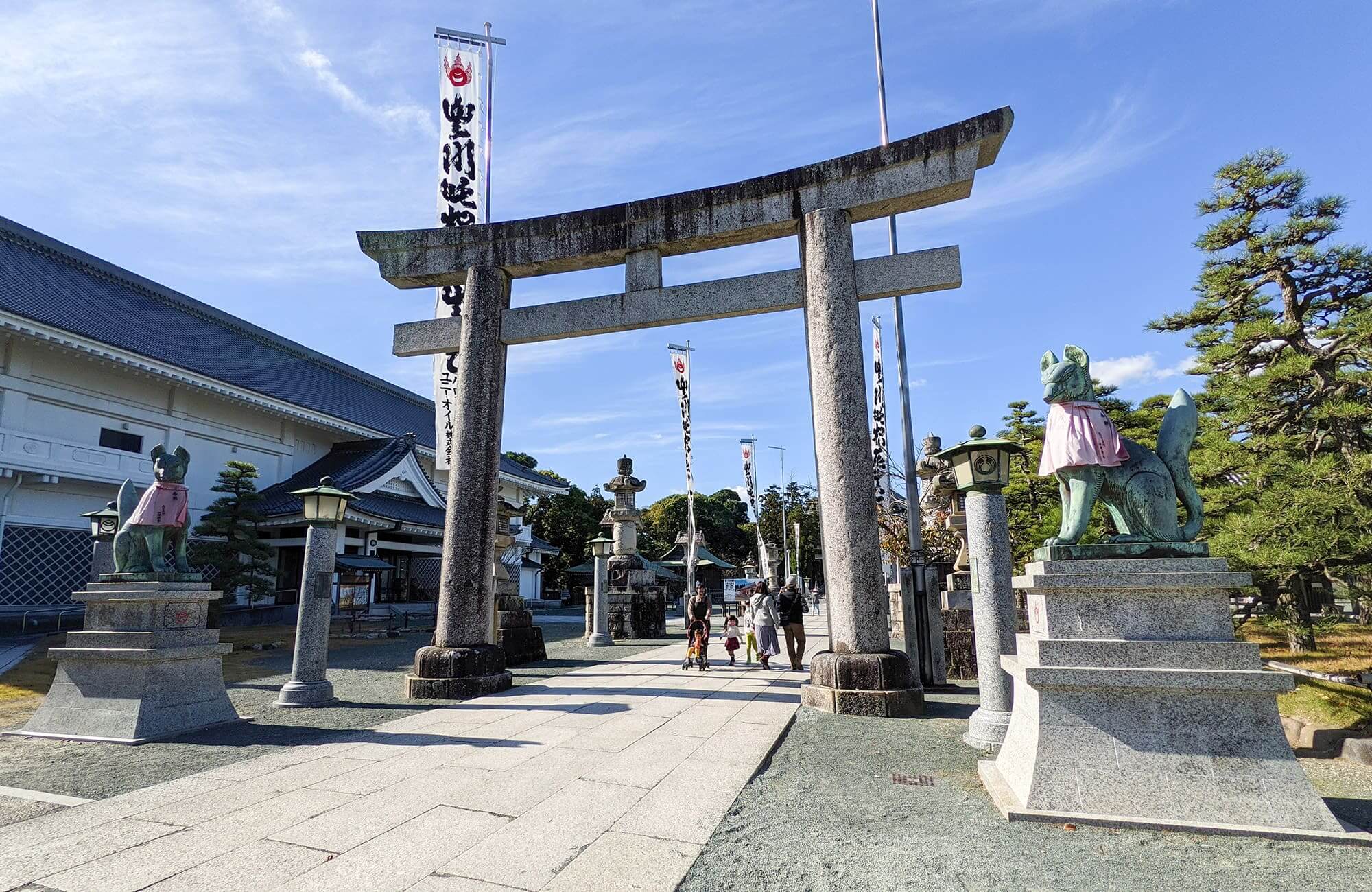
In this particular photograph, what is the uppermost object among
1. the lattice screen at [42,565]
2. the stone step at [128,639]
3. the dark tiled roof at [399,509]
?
the dark tiled roof at [399,509]

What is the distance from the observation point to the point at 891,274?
7.59m

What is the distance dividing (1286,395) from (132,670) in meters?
15.2

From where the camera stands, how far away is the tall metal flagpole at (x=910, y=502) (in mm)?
8570

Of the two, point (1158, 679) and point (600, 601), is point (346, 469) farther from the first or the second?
point (1158, 679)

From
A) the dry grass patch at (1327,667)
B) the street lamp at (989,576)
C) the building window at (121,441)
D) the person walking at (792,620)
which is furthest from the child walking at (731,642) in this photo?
the building window at (121,441)

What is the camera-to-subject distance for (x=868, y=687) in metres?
6.77

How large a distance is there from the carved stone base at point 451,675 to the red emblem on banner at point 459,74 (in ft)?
29.7

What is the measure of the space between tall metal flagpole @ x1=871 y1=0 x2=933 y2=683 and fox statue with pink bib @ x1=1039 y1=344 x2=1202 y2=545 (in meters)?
4.09

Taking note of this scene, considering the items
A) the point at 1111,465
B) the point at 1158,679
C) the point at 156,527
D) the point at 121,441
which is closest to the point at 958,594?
the point at 1111,465

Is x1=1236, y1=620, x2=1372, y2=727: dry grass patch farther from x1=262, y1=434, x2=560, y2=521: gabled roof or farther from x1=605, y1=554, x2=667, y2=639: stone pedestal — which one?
x1=262, y1=434, x2=560, y2=521: gabled roof

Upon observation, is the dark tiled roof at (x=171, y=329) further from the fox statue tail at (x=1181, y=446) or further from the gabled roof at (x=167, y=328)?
the fox statue tail at (x=1181, y=446)

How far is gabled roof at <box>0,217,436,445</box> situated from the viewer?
16875 mm

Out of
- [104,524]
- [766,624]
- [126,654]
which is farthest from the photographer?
[104,524]

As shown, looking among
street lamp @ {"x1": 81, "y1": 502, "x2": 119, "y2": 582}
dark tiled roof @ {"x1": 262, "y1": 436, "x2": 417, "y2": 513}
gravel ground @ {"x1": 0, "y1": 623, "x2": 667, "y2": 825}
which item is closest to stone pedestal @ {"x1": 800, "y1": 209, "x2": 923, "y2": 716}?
gravel ground @ {"x1": 0, "y1": 623, "x2": 667, "y2": 825}
